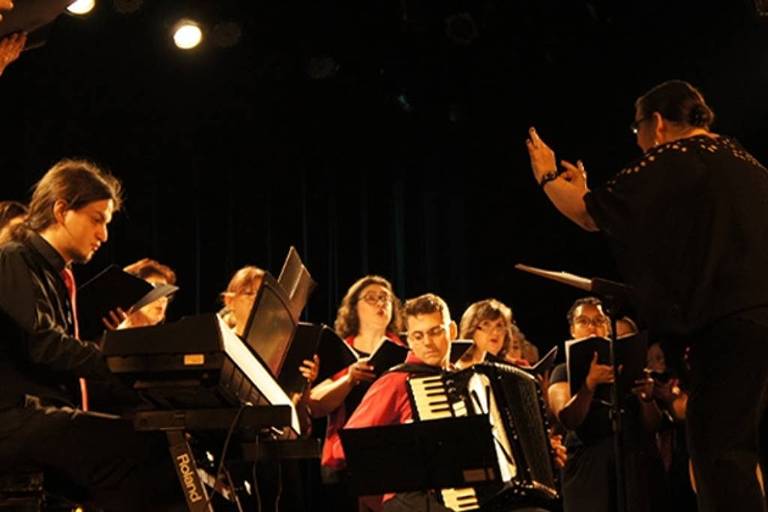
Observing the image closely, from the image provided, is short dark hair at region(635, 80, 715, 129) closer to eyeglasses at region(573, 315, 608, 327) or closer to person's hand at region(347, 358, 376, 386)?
person's hand at region(347, 358, 376, 386)

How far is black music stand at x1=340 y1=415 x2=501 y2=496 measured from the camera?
3.79 m

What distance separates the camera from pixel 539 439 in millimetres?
4645

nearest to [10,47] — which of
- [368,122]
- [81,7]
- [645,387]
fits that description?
[81,7]

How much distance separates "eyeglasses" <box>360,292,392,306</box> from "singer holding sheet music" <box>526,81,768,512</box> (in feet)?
7.50

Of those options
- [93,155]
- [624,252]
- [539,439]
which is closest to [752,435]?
[624,252]

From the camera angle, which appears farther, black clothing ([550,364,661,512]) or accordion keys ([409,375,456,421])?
black clothing ([550,364,661,512])

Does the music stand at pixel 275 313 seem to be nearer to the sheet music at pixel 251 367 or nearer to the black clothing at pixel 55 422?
the sheet music at pixel 251 367

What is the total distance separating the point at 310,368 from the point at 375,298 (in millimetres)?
771

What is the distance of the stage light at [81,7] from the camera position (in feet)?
20.5

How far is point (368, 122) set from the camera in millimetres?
7758

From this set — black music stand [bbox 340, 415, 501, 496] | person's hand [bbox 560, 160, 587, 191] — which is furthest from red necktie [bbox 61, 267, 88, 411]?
person's hand [bbox 560, 160, 587, 191]

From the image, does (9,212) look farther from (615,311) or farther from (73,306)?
(615,311)

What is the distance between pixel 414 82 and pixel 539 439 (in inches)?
143

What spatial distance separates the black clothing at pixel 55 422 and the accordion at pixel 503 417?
1315 millimetres
